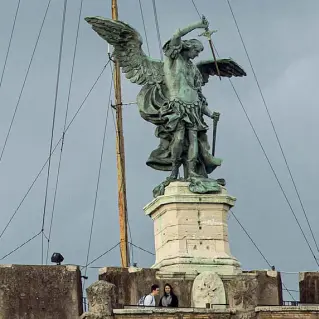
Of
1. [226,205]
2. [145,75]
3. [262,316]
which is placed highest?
[145,75]

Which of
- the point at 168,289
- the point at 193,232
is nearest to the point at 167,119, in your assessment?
the point at 193,232

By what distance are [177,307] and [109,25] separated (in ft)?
27.3

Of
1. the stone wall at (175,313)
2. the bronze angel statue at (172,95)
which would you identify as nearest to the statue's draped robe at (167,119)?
the bronze angel statue at (172,95)

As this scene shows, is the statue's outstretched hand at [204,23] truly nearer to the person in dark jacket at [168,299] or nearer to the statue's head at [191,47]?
the statue's head at [191,47]

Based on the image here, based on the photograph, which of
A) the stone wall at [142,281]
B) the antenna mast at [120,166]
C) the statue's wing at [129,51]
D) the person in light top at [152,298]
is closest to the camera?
the person in light top at [152,298]

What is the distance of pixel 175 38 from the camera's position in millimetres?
49438

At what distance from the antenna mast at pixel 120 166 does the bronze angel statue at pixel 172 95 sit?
254 cm

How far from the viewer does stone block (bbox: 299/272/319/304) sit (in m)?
49.2

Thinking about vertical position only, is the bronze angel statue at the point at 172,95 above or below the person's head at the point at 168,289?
above

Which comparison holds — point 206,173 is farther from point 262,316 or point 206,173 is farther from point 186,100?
point 262,316

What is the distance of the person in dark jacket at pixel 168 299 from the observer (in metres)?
46.1

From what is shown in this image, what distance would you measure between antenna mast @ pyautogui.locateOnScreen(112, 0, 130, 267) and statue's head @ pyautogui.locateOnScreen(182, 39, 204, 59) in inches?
131

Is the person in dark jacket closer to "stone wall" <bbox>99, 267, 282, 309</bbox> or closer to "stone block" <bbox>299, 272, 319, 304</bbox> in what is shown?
"stone wall" <bbox>99, 267, 282, 309</bbox>

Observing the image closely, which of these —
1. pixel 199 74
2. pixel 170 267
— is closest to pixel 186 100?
pixel 199 74
